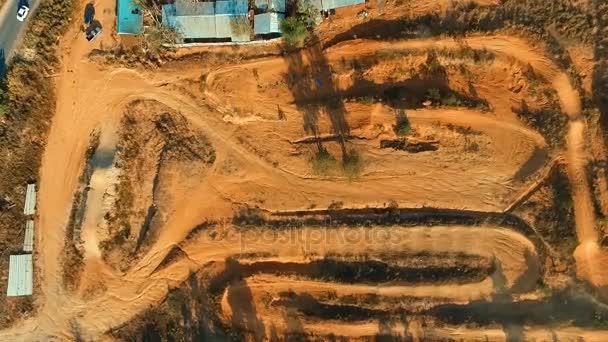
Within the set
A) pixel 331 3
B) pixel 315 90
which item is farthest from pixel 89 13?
pixel 331 3

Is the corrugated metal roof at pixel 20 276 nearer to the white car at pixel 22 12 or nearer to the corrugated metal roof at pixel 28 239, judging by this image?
the corrugated metal roof at pixel 28 239

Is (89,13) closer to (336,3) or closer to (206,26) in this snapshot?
(206,26)

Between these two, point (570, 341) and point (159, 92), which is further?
point (159, 92)

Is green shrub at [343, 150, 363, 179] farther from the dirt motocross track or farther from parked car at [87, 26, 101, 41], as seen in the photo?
parked car at [87, 26, 101, 41]

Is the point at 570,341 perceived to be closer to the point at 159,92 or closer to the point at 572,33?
the point at 572,33

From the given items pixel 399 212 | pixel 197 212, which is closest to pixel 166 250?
pixel 197 212

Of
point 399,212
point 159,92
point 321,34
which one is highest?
point 321,34

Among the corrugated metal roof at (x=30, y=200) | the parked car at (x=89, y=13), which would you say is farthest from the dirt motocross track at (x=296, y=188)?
the parked car at (x=89, y=13)
